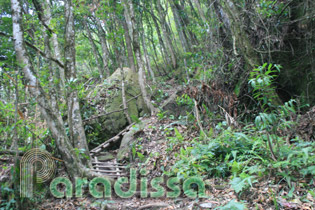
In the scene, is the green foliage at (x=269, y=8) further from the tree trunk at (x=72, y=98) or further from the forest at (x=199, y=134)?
the tree trunk at (x=72, y=98)

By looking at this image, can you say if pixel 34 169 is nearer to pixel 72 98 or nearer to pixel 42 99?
pixel 42 99

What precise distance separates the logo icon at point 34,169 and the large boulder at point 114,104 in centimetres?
329

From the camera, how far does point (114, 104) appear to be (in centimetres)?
888

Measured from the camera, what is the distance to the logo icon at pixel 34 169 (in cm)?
383

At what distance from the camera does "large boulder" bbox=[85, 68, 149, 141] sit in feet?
27.0

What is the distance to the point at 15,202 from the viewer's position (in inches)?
142

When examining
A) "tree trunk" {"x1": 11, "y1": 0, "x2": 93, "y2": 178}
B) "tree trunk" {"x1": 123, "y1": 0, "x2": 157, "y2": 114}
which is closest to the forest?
"tree trunk" {"x1": 11, "y1": 0, "x2": 93, "y2": 178}

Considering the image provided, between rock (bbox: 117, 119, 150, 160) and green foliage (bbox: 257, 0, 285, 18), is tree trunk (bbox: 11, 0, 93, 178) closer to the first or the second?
rock (bbox: 117, 119, 150, 160)

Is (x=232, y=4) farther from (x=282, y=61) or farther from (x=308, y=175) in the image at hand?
(x=308, y=175)

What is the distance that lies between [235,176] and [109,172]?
338cm

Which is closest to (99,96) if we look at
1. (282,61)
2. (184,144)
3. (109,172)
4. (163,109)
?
(163,109)

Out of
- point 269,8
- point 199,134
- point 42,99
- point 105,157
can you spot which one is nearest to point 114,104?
point 105,157

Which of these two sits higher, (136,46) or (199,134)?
(136,46)

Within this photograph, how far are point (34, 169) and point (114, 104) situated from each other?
490 cm
